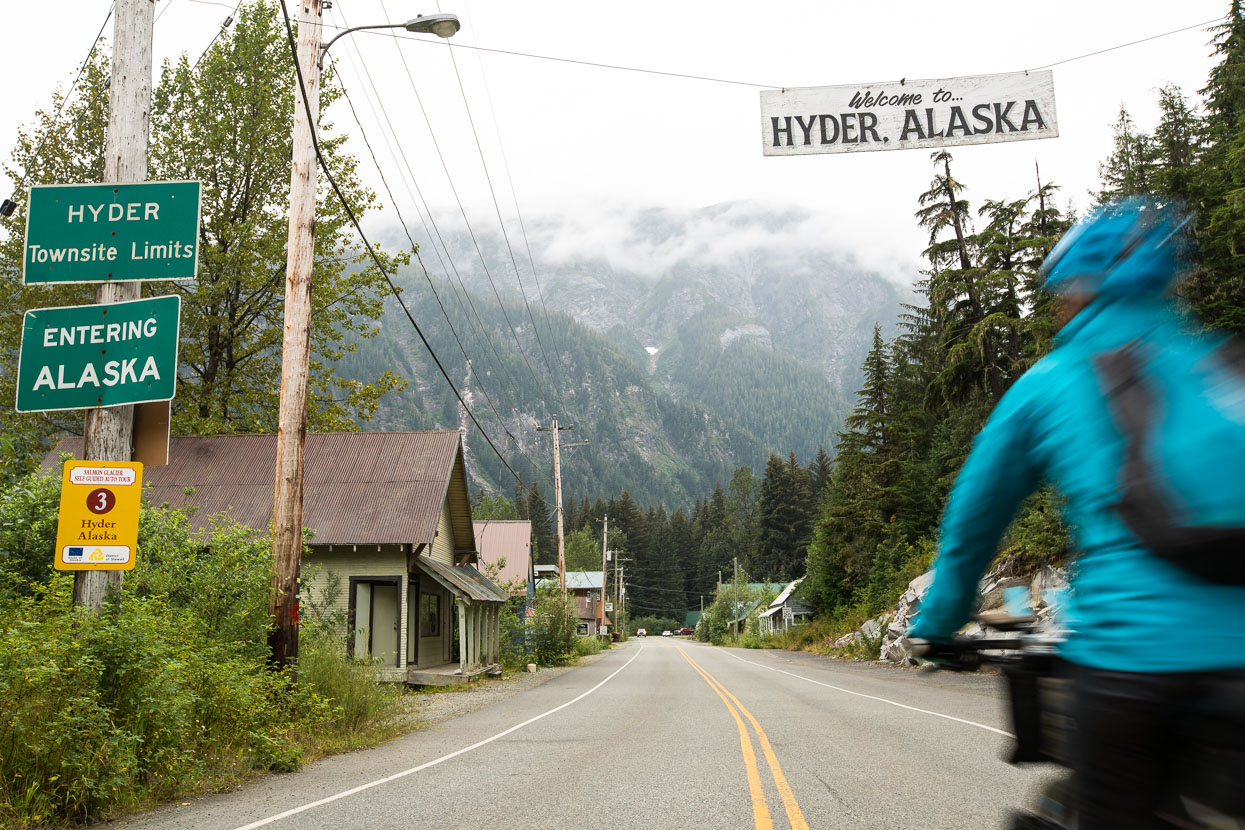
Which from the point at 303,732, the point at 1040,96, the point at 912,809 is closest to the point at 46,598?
the point at 303,732

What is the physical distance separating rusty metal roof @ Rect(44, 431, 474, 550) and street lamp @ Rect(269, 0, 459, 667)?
9.98 m

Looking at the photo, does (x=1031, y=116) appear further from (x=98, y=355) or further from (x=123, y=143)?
(x=98, y=355)

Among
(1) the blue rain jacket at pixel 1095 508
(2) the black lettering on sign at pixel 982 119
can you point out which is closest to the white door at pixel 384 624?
(2) the black lettering on sign at pixel 982 119

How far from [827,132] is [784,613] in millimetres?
68122

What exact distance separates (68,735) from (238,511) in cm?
1674

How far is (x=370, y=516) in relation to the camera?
71.8 feet

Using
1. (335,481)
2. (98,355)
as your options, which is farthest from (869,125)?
(335,481)

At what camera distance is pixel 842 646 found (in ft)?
123

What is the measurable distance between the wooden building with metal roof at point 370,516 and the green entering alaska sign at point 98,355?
14.0 m

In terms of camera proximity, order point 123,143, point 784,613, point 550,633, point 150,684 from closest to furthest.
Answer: point 150,684 < point 123,143 < point 550,633 < point 784,613

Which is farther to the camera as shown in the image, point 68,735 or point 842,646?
point 842,646

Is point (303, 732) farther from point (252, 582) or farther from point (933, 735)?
point (933, 735)

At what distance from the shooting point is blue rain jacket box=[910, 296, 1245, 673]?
1.64 meters

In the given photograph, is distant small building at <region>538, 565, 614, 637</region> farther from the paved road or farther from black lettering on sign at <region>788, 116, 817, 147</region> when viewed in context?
black lettering on sign at <region>788, 116, 817, 147</region>
